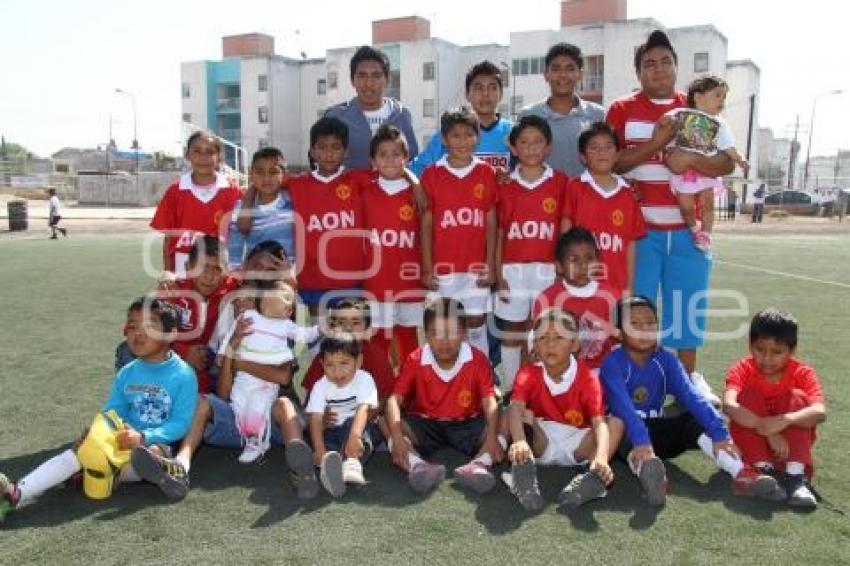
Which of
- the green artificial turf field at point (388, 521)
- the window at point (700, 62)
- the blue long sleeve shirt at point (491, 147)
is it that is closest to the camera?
the green artificial turf field at point (388, 521)

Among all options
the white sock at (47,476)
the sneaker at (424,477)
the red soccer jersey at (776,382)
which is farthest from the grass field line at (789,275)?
the white sock at (47,476)

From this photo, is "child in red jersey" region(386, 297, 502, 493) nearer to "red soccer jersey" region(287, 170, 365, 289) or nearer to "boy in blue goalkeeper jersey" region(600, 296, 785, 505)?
"boy in blue goalkeeper jersey" region(600, 296, 785, 505)

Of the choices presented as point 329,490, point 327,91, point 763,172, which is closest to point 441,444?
point 329,490

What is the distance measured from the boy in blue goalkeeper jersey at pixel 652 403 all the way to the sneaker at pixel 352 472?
4.14 feet

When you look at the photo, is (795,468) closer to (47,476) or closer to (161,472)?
(161,472)

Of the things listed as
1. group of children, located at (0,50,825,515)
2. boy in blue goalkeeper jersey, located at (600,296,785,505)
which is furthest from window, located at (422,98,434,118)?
boy in blue goalkeeper jersey, located at (600,296,785,505)

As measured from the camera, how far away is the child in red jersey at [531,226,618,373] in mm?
4199

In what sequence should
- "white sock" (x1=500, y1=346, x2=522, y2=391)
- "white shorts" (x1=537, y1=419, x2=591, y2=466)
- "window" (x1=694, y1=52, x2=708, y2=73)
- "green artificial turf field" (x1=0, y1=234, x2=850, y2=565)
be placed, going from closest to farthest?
1. "green artificial turf field" (x1=0, y1=234, x2=850, y2=565)
2. "white shorts" (x1=537, y1=419, x2=591, y2=466)
3. "white sock" (x1=500, y1=346, x2=522, y2=391)
4. "window" (x1=694, y1=52, x2=708, y2=73)

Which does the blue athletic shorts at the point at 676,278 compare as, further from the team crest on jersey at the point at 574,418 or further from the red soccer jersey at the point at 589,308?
the team crest on jersey at the point at 574,418

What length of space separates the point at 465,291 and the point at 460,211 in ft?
1.59

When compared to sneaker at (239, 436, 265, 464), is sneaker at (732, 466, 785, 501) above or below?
above

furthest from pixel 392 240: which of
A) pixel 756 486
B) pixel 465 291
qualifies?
pixel 756 486

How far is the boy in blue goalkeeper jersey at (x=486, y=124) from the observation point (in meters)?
4.88

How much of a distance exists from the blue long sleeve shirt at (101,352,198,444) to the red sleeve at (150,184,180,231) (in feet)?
4.33
